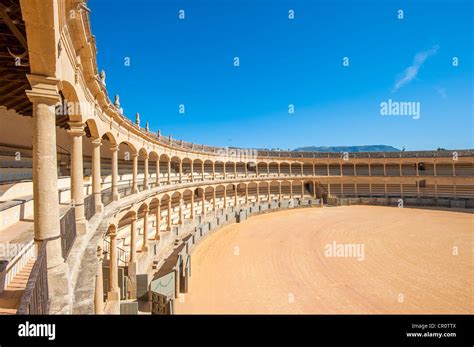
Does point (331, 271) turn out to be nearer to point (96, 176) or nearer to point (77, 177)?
point (96, 176)

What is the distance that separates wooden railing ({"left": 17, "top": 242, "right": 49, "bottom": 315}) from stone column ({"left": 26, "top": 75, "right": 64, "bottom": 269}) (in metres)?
0.73

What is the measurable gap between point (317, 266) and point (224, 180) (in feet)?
59.9

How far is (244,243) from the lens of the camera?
19.9 m

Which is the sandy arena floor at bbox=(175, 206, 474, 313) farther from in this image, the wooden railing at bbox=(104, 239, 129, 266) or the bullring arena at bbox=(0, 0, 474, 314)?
the wooden railing at bbox=(104, 239, 129, 266)

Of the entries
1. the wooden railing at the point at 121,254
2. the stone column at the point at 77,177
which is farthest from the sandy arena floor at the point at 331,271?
the stone column at the point at 77,177

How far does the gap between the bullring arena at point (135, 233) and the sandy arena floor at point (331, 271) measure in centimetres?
8

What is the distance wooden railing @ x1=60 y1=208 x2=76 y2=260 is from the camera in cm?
491

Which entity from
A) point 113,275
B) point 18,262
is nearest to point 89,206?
point 113,275

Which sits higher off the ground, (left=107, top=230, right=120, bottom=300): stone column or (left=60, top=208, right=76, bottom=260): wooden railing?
(left=60, top=208, right=76, bottom=260): wooden railing

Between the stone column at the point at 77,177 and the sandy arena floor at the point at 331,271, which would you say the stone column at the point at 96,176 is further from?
the sandy arena floor at the point at 331,271

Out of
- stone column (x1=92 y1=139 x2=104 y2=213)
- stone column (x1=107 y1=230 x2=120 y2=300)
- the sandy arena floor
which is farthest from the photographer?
the sandy arena floor

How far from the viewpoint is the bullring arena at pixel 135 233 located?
13.8ft

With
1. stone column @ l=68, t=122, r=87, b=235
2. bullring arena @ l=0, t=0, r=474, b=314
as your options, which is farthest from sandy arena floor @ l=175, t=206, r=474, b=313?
stone column @ l=68, t=122, r=87, b=235
